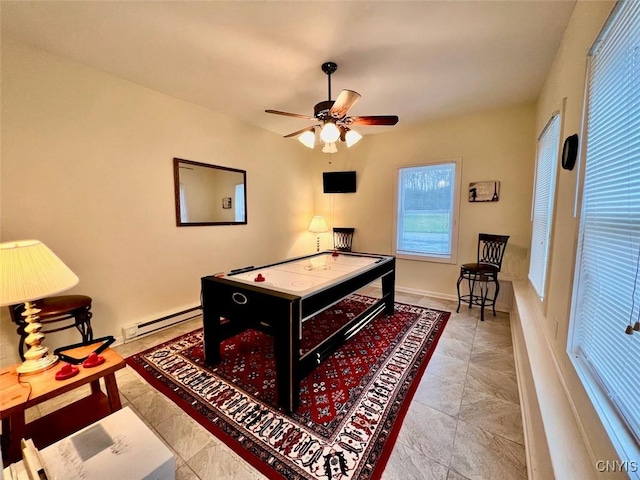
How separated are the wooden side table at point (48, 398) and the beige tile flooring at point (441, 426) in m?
0.28

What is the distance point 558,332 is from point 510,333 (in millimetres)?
1487

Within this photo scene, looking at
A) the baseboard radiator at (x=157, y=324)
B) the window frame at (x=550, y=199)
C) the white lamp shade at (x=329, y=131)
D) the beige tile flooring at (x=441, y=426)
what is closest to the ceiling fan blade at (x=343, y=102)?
the white lamp shade at (x=329, y=131)

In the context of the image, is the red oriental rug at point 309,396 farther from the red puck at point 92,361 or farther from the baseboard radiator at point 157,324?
the red puck at point 92,361

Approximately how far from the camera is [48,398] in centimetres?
121

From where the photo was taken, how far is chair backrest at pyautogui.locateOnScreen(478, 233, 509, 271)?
340 cm

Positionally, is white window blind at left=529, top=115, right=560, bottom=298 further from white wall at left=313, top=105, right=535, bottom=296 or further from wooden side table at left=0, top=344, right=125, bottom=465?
wooden side table at left=0, top=344, right=125, bottom=465

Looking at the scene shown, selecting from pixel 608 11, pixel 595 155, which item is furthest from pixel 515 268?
pixel 608 11

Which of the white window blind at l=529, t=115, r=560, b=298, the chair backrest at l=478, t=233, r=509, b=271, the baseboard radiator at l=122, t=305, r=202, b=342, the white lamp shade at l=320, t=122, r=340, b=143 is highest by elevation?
the white lamp shade at l=320, t=122, r=340, b=143

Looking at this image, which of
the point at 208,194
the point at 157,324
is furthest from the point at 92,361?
the point at 208,194

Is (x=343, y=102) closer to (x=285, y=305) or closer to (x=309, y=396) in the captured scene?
(x=285, y=305)

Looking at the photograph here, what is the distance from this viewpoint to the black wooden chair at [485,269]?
10.5 ft

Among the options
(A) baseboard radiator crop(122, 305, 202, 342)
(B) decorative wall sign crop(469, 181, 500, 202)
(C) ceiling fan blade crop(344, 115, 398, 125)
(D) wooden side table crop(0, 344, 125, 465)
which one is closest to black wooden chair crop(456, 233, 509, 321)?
(B) decorative wall sign crop(469, 181, 500, 202)

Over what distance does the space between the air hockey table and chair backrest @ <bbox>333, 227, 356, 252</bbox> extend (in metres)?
1.99

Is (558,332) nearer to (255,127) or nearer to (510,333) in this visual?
(510,333)
